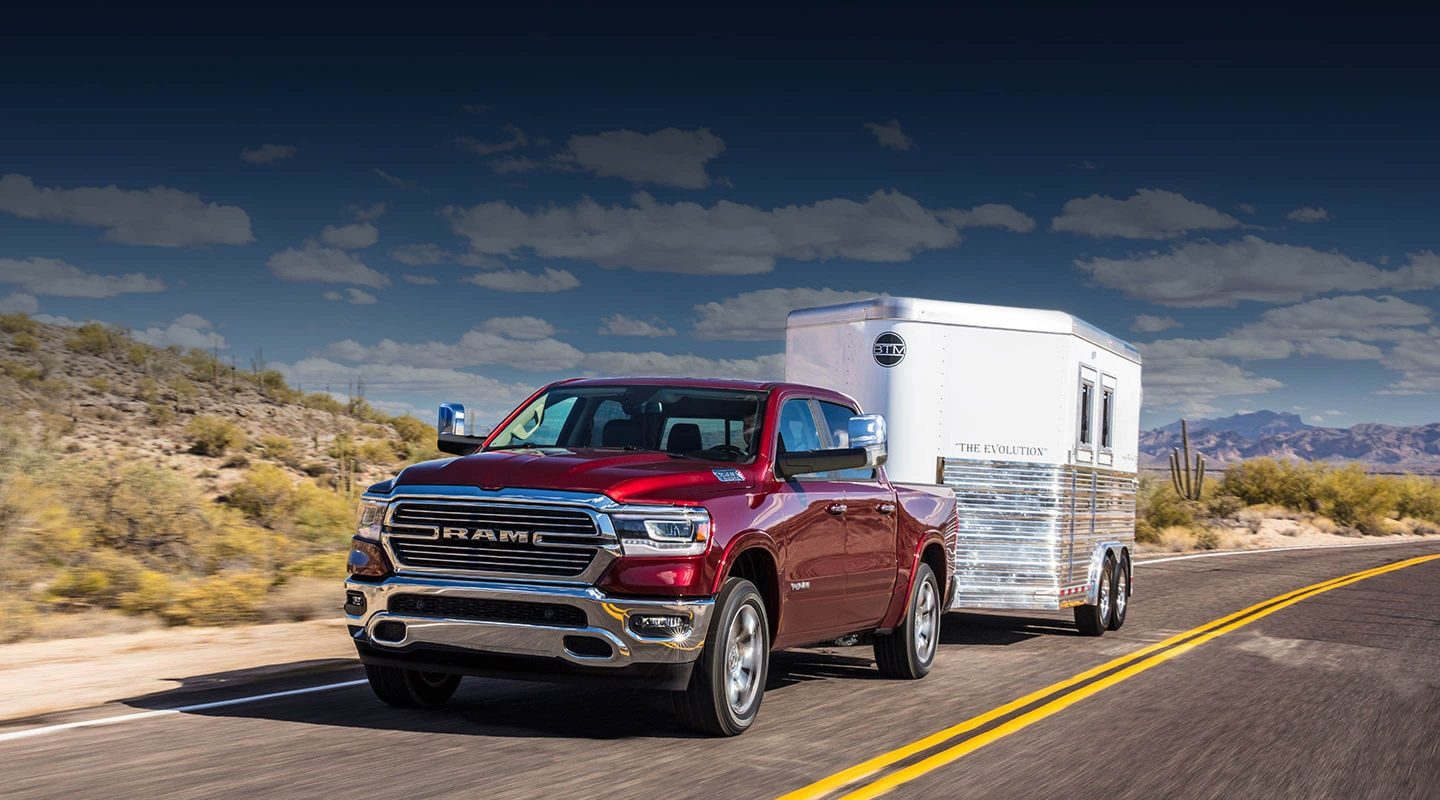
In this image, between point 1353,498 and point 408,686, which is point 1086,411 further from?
point 1353,498

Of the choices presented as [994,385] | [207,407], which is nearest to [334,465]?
[207,407]

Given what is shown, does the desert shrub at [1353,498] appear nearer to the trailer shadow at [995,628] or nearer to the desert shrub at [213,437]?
the desert shrub at [213,437]

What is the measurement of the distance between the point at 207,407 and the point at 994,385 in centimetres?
3098

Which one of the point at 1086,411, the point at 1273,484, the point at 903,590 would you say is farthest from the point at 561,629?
the point at 1273,484

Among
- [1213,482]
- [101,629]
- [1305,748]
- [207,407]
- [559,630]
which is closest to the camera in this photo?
[559,630]

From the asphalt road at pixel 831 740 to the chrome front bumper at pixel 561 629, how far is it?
522 mm

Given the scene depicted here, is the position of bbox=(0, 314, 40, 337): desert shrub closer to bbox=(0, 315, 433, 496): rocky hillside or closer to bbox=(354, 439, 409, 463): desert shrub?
bbox=(0, 315, 433, 496): rocky hillside

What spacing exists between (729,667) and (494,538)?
1.48 metres

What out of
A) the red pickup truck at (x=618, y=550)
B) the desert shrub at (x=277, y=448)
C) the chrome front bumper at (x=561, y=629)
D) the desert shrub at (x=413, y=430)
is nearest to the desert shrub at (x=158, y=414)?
the desert shrub at (x=277, y=448)

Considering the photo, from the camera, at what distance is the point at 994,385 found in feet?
43.2

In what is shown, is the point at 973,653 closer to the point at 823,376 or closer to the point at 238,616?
the point at 823,376

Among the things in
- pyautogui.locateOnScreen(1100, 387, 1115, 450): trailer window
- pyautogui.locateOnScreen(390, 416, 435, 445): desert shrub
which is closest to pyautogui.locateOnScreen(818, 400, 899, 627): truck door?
→ pyautogui.locateOnScreen(1100, 387, 1115, 450): trailer window

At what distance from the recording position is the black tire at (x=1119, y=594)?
15203 mm

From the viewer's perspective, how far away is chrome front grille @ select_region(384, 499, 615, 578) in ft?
24.0
